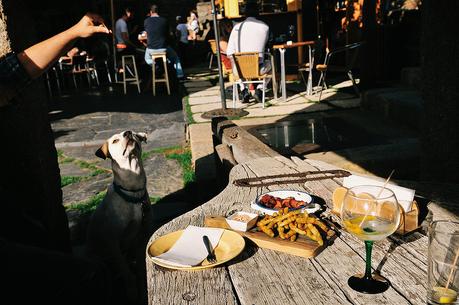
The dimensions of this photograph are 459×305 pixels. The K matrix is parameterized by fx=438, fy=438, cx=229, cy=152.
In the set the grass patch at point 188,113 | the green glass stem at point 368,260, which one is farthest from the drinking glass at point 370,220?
the grass patch at point 188,113

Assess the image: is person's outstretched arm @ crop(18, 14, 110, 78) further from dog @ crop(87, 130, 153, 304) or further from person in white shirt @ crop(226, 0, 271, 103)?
person in white shirt @ crop(226, 0, 271, 103)

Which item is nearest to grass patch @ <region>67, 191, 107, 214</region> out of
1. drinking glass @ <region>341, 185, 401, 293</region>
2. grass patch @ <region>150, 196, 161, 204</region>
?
grass patch @ <region>150, 196, 161, 204</region>

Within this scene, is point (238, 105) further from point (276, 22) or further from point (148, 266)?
point (148, 266)

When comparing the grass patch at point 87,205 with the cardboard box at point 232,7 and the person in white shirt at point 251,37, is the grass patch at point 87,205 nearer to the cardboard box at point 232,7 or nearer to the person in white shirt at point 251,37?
the person in white shirt at point 251,37

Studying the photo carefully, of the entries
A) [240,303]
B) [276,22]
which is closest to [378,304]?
[240,303]

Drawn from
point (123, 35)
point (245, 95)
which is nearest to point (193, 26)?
point (123, 35)

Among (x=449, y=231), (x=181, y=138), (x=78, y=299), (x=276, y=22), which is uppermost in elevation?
(x=276, y=22)

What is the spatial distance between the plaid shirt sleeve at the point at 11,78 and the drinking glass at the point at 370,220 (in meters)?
1.72

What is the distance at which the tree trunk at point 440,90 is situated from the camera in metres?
3.15

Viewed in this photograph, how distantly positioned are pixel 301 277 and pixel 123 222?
1.99 metres

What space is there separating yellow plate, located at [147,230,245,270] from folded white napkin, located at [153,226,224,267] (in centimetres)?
2

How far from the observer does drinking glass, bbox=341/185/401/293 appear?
1.33m

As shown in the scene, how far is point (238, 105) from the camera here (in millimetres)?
8594

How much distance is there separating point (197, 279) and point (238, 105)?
284 inches
